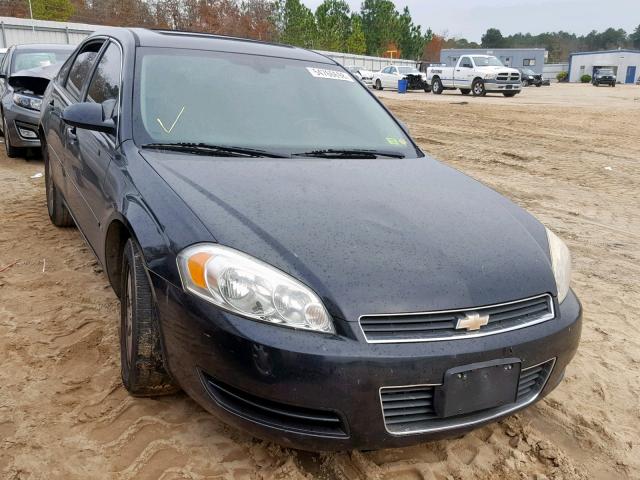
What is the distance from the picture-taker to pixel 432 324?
74.4 inches

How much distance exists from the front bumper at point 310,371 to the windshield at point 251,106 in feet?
3.49

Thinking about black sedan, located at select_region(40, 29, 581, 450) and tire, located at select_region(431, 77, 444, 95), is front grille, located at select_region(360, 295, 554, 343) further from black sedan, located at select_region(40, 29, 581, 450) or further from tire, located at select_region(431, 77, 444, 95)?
tire, located at select_region(431, 77, 444, 95)

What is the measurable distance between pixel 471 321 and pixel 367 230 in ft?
1.66

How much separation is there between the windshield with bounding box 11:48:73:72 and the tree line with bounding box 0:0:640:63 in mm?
33750

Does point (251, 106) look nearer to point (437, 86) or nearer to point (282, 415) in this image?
point (282, 415)

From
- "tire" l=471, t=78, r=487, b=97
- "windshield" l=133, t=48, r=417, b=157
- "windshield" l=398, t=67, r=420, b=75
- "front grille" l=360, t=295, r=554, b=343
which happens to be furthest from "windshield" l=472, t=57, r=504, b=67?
"front grille" l=360, t=295, r=554, b=343

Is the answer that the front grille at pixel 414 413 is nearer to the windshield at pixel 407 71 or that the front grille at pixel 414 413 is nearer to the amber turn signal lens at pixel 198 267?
the amber turn signal lens at pixel 198 267

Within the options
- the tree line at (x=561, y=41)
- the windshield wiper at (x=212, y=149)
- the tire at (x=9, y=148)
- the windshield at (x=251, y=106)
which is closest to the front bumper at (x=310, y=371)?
the windshield wiper at (x=212, y=149)

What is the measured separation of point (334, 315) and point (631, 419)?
1657 millimetres

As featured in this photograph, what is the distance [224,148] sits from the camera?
2.74m

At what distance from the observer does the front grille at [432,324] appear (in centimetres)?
184

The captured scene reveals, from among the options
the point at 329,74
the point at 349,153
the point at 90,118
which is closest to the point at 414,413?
the point at 349,153

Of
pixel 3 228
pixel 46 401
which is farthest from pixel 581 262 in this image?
pixel 3 228

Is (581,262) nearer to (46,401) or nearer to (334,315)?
(334,315)
